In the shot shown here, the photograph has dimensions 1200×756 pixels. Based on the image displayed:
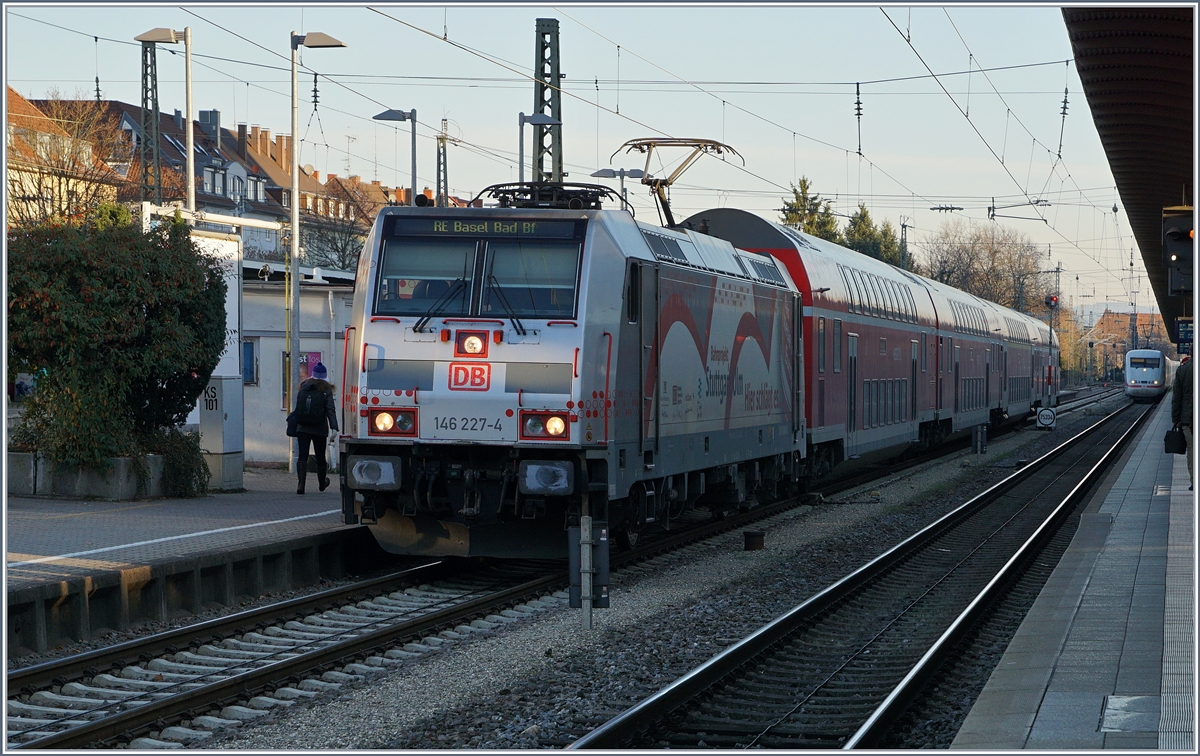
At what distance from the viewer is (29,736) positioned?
25.1 feet

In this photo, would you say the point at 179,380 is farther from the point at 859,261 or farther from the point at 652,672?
the point at 859,261

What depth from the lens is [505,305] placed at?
1239cm

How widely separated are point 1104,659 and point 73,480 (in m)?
12.3

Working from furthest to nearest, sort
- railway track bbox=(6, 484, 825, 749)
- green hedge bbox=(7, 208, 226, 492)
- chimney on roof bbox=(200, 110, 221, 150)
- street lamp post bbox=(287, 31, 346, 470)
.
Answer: chimney on roof bbox=(200, 110, 221, 150) < street lamp post bbox=(287, 31, 346, 470) < green hedge bbox=(7, 208, 226, 492) < railway track bbox=(6, 484, 825, 749)

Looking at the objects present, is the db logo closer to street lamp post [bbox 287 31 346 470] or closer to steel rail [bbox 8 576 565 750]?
steel rail [bbox 8 576 565 750]

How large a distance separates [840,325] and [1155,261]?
14.3 metres

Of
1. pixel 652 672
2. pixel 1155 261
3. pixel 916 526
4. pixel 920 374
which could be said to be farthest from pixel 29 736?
pixel 1155 261

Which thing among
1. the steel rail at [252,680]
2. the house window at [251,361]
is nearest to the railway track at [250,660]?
the steel rail at [252,680]

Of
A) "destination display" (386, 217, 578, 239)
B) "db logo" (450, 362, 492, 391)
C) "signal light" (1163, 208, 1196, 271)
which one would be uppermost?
"destination display" (386, 217, 578, 239)

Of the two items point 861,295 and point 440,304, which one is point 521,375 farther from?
point 861,295

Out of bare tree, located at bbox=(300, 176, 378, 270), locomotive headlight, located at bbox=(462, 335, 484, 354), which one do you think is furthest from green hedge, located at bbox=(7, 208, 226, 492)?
bare tree, located at bbox=(300, 176, 378, 270)

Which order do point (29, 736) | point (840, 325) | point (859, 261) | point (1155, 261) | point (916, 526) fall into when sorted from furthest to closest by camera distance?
1. point (1155, 261)
2. point (859, 261)
3. point (840, 325)
4. point (916, 526)
5. point (29, 736)

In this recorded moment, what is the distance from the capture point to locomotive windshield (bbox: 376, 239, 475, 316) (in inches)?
493

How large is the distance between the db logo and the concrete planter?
6217 mm
